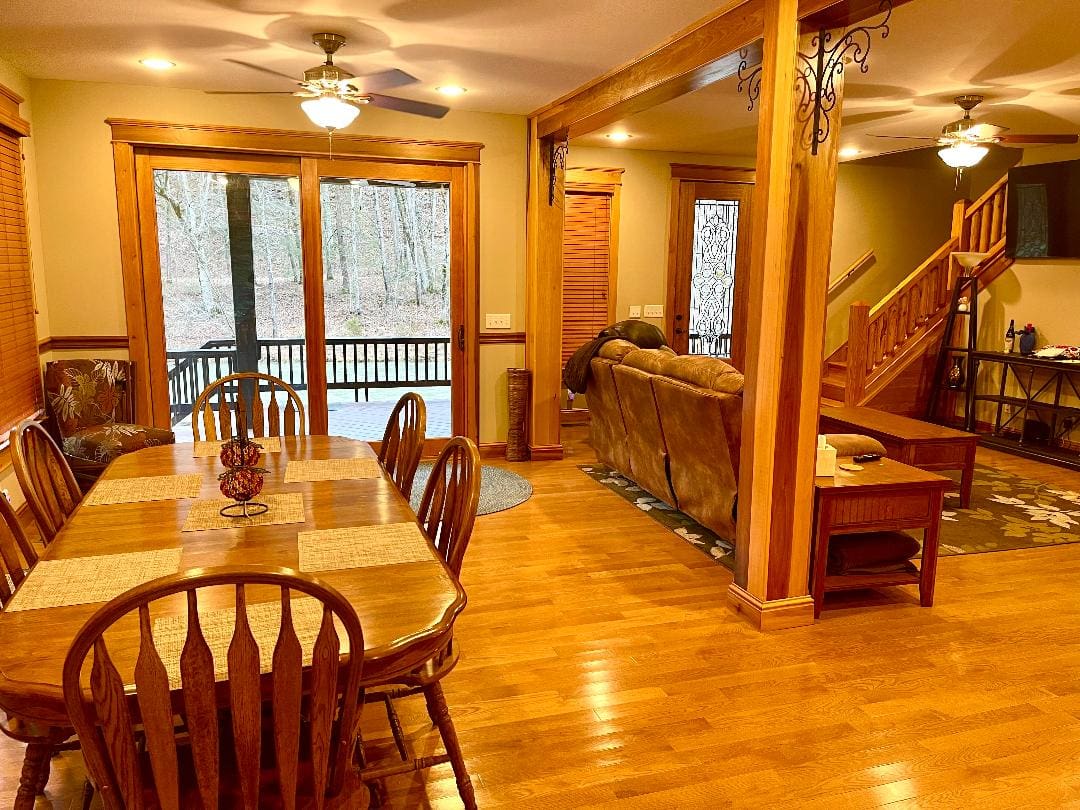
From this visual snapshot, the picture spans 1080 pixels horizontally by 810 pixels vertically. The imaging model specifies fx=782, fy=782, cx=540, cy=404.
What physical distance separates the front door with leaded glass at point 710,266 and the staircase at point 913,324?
1.11m

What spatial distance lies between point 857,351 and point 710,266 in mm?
1553

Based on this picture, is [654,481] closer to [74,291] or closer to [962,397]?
[74,291]

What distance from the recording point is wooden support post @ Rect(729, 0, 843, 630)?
2.88m

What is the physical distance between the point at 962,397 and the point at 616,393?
427cm

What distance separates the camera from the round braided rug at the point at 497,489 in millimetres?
4770

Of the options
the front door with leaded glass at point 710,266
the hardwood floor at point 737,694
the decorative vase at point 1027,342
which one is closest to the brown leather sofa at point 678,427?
the hardwood floor at point 737,694

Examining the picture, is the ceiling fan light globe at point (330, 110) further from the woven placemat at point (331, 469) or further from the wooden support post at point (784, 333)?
the wooden support post at point (784, 333)

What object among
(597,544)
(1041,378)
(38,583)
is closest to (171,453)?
(38,583)

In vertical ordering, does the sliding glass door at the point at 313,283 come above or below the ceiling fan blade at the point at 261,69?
below

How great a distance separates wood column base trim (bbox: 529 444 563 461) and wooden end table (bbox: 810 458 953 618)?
2.84 meters

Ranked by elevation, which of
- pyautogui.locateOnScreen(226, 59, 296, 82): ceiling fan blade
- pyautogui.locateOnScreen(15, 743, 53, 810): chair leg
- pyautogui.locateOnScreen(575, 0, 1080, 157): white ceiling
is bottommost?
pyautogui.locateOnScreen(15, 743, 53, 810): chair leg

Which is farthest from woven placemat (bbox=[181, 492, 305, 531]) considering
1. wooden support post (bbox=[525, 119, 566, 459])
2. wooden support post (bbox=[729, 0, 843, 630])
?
wooden support post (bbox=[525, 119, 566, 459])

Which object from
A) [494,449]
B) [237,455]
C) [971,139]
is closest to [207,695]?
[237,455]

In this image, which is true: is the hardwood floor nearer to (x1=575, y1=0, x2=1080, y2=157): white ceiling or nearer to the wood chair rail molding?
(x1=575, y1=0, x2=1080, y2=157): white ceiling
